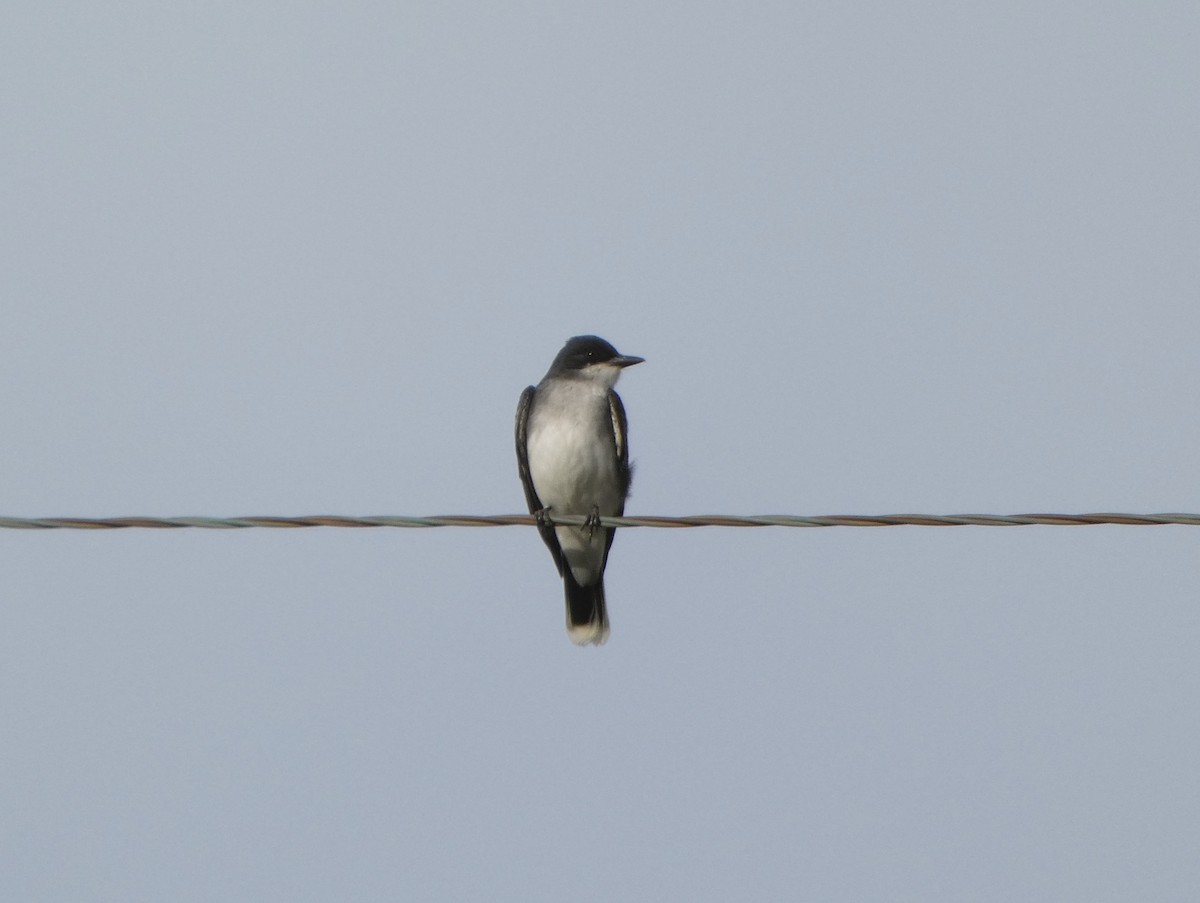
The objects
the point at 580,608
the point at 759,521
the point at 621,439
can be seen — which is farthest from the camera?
the point at 580,608

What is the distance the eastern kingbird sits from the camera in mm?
11156

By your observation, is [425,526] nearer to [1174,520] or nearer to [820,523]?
[820,523]

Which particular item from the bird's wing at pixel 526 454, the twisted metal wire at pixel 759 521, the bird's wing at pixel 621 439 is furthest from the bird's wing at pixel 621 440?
the twisted metal wire at pixel 759 521

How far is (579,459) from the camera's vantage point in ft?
36.4

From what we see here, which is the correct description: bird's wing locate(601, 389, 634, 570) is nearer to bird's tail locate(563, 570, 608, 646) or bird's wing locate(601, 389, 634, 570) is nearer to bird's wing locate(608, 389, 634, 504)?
bird's wing locate(608, 389, 634, 504)

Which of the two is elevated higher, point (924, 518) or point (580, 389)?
point (580, 389)

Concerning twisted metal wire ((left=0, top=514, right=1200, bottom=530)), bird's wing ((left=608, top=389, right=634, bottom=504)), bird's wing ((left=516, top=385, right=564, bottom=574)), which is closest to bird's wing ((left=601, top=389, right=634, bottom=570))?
bird's wing ((left=608, top=389, right=634, bottom=504))

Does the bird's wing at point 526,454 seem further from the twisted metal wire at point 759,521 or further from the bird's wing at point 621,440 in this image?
the twisted metal wire at point 759,521

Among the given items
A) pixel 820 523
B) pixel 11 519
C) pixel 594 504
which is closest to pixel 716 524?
pixel 820 523

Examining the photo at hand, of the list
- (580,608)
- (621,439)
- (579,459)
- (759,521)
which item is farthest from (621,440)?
(759,521)

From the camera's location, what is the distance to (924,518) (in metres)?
6.47

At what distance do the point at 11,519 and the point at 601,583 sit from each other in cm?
610

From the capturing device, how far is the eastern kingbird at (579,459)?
11156mm

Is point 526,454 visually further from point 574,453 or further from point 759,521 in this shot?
point 759,521
